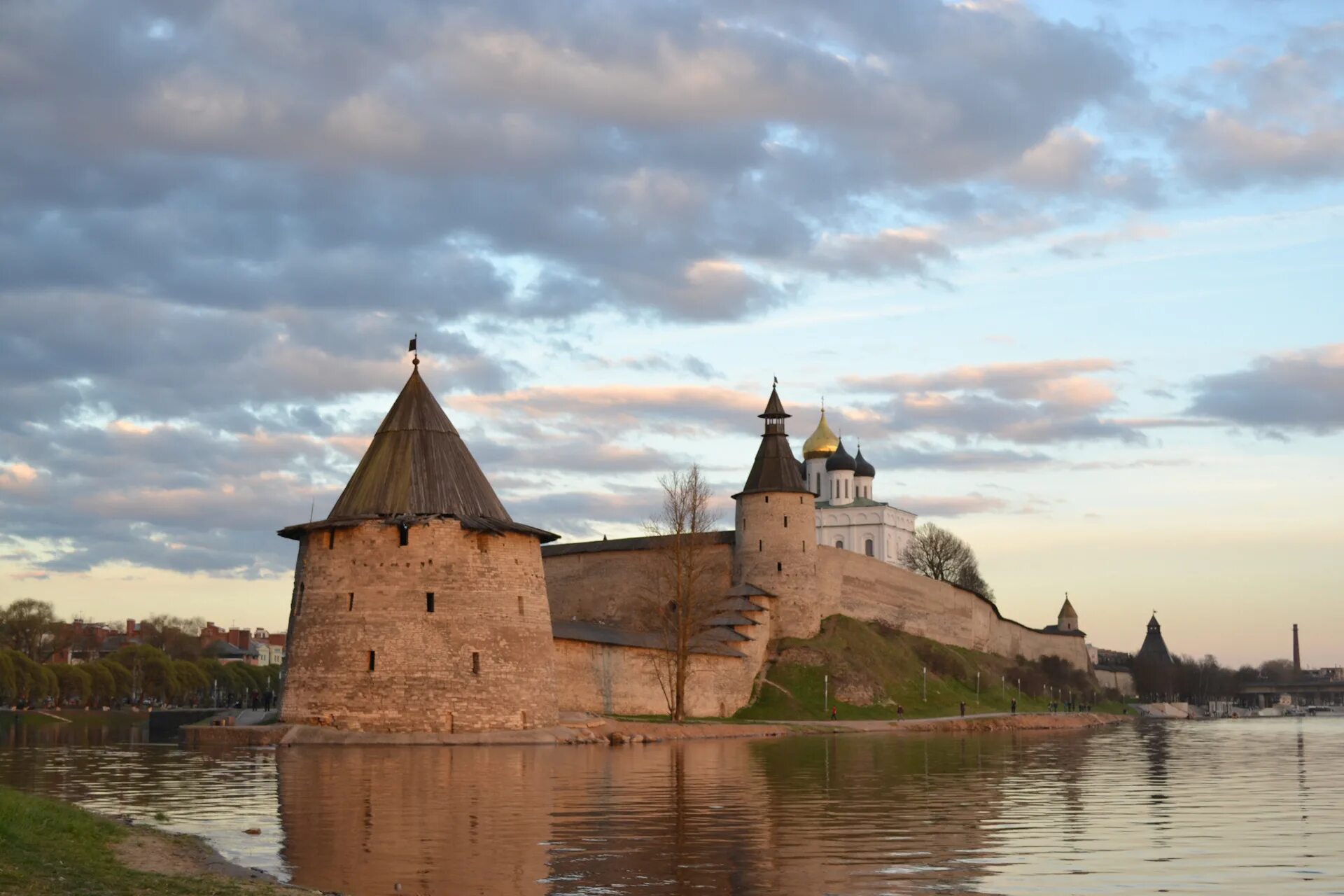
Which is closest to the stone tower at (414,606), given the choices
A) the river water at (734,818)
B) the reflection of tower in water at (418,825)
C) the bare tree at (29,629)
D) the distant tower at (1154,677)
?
the river water at (734,818)

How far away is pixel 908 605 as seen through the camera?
71375mm

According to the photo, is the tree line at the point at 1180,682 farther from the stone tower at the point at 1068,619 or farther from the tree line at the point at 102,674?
the tree line at the point at 102,674

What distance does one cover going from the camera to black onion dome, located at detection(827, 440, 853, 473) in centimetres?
10544

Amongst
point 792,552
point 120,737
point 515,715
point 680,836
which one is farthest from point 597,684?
point 680,836

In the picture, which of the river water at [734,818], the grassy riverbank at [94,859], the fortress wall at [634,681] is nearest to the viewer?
the grassy riverbank at [94,859]

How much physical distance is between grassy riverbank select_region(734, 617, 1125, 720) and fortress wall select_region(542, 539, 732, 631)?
5.16m

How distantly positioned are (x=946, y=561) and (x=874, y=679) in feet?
136

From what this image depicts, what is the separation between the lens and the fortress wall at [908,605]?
212 feet

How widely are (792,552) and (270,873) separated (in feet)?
164

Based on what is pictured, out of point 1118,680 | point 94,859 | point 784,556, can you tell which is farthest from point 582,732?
point 1118,680

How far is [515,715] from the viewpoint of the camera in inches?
1399

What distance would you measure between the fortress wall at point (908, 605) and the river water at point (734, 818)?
3379 centimetres

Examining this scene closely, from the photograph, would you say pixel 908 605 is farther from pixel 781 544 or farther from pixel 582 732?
pixel 582 732

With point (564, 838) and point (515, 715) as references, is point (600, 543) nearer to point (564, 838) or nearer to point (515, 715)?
point (515, 715)
